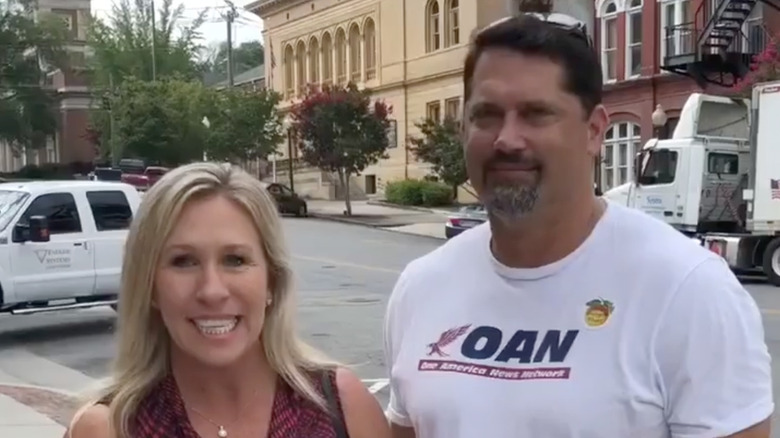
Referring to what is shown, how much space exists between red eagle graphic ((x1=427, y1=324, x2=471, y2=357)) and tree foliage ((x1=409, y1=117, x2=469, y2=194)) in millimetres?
31097

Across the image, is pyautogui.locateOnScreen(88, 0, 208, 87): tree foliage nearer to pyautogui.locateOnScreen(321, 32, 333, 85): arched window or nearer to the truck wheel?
pyautogui.locateOnScreen(321, 32, 333, 85): arched window

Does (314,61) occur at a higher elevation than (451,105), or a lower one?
higher

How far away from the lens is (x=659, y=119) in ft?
103

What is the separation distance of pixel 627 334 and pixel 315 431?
0.80 metres

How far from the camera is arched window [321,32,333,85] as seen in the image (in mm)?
55969

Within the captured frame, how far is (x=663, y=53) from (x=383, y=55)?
1801 centimetres

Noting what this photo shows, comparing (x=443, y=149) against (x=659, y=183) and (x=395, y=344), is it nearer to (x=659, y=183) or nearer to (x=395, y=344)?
(x=659, y=183)

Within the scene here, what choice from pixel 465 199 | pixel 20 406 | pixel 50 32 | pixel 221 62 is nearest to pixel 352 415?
pixel 20 406

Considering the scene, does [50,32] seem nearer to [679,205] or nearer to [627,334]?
[679,205]

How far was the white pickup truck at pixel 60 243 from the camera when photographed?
12992 millimetres

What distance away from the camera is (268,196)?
9.20 ft

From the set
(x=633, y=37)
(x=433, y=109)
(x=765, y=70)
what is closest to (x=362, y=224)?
(x=633, y=37)

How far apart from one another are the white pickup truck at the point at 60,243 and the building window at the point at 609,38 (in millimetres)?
26385

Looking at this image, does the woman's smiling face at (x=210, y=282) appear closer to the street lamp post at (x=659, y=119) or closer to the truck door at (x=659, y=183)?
the truck door at (x=659, y=183)
